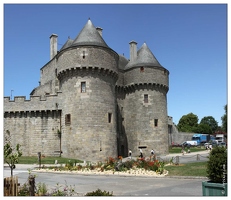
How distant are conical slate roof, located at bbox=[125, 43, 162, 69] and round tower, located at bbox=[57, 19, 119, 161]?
24.4 feet

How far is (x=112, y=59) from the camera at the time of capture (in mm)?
31344

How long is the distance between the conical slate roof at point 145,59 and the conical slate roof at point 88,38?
7575mm

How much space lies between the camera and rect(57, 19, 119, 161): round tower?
94.0ft

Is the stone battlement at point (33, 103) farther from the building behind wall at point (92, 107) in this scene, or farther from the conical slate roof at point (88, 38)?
the conical slate roof at point (88, 38)

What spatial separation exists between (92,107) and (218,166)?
21143 mm

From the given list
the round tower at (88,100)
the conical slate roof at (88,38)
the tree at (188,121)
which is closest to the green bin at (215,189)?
the round tower at (88,100)

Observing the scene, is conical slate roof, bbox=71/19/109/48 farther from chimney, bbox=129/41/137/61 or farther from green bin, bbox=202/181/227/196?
green bin, bbox=202/181/227/196

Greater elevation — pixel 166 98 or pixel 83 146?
pixel 166 98

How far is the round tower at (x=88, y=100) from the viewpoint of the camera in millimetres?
28656

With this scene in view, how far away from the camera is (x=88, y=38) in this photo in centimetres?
3069

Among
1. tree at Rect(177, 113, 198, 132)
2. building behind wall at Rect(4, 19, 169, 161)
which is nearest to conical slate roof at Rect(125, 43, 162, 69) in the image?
building behind wall at Rect(4, 19, 169, 161)

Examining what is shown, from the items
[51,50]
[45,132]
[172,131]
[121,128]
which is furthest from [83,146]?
[172,131]

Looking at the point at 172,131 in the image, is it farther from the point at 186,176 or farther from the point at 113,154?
the point at 186,176

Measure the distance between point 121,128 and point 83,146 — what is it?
31.3ft
